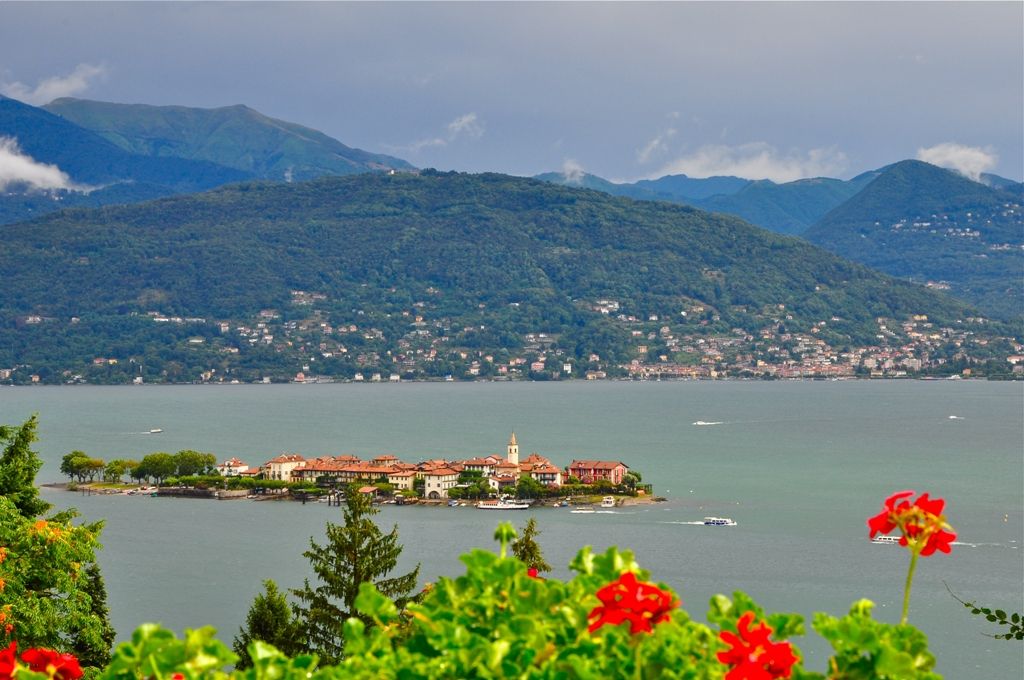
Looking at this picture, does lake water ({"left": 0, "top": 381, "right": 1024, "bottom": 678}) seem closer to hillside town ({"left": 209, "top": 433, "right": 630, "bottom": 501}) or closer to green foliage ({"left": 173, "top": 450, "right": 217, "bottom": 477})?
hillside town ({"left": 209, "top": 433, "right": 630, "bottom": 501})

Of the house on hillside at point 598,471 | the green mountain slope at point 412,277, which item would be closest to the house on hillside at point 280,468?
the house on hillside at point 598,471

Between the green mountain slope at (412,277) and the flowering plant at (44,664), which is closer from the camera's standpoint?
the flowering plant at (44,664)

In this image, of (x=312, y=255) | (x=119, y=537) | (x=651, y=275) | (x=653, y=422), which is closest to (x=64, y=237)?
(x=312, y=255)

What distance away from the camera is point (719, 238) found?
162 metres

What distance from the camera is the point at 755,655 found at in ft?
7.40

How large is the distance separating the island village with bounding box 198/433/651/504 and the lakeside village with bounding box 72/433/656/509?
0.12 ft

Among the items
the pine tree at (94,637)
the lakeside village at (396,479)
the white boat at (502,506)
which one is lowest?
the white boat at (502,506)

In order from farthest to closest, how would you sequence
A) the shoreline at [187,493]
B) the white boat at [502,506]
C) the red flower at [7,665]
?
the shoreline at [187,493]
the white boat at [502,506]
the red flower at [7,665]

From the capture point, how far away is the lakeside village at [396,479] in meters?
45.7

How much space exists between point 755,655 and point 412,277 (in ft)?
511

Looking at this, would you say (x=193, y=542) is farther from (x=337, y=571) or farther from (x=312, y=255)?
(x=312, y=255)

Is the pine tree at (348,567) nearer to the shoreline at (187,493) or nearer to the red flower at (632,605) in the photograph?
the red flower at (632,605)

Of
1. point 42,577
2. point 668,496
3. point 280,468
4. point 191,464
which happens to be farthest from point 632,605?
point 191,464

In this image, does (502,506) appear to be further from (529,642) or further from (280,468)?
(529,642)
